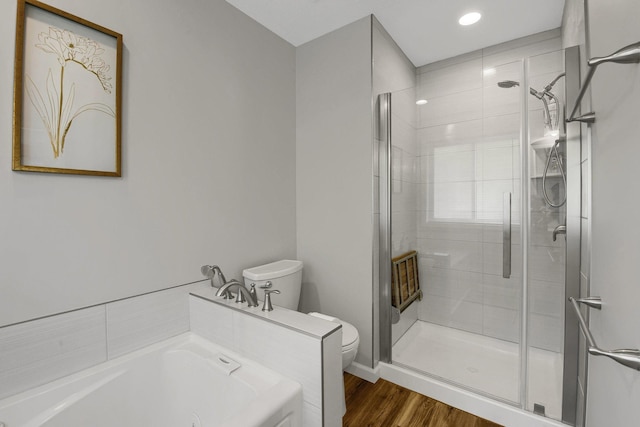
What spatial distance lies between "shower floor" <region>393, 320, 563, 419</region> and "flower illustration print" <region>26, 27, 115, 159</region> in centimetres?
236

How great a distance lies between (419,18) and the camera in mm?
2090

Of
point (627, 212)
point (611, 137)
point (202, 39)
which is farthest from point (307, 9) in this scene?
point (627, 212)

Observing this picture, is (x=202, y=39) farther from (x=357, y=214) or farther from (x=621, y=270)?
(x=621, y=270)

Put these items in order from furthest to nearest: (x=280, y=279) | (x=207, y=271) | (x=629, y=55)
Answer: (x=280, y=279), (x=207, y=271), (x=629, y=55)

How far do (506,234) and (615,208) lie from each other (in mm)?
1115

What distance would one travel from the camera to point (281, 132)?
2283mm

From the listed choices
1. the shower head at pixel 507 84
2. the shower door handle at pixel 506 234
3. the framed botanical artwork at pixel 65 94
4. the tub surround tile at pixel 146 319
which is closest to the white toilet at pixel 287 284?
the tub surround tile at pixel 146 319

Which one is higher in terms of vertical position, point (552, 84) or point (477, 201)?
point (552, 84)

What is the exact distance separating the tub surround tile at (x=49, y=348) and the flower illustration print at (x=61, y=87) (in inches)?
28.2

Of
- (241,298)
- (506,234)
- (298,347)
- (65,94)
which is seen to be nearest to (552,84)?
(506,234)

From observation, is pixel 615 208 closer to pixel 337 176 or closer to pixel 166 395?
pixel 337 176

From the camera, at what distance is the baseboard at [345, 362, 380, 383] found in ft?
6.68

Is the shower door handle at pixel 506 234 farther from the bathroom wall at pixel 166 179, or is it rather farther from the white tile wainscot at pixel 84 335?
the white tile wainscot at pixel 84 335

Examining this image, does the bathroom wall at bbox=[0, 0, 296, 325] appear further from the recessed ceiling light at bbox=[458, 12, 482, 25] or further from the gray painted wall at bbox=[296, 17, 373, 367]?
the recessed ceiling light at bbox=[458, 12, 482, 25]
